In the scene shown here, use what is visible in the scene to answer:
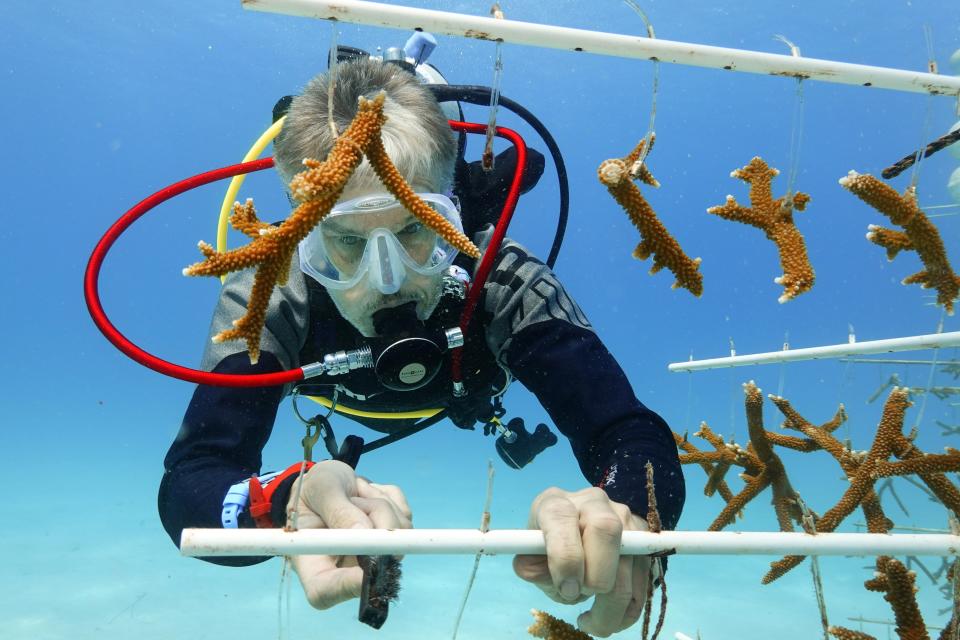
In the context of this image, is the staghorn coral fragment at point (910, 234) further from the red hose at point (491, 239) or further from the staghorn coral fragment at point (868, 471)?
the red hose at point (491, 239)

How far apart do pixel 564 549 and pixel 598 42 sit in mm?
1563

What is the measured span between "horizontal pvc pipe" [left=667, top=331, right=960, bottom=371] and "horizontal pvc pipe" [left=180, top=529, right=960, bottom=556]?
5.49 ft

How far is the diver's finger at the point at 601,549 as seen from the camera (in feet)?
5.37

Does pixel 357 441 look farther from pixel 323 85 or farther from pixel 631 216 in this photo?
pixel 323 85

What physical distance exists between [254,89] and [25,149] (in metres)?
33.5

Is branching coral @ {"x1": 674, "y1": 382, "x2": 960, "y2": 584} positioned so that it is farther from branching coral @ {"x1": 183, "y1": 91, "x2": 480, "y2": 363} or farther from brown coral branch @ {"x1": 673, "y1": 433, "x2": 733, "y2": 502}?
branching coral @ {"x1": 183, "y1": 91, "x2": 480, "y2": 363}

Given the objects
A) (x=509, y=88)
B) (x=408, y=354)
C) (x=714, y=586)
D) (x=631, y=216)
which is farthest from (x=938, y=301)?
(x=509, y=88)

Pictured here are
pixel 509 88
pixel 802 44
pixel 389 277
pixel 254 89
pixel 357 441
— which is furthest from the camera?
pixel 254 89

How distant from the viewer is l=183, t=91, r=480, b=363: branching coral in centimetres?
150

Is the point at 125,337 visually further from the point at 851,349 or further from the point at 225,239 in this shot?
the point at 851,349

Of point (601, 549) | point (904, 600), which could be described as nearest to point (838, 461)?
point (904, 600)

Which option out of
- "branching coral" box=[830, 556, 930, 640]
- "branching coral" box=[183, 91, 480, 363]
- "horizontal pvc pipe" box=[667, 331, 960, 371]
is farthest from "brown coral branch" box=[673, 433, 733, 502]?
"branching coral" box=[183, 91, 480, 363]

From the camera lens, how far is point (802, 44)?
87.6ft

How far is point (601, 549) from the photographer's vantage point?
64.7 inches
